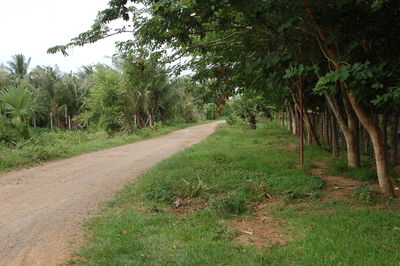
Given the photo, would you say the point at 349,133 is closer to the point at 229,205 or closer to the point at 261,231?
the point at 229,205

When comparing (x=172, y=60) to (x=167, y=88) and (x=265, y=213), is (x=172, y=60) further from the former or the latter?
(x=167, y=88)

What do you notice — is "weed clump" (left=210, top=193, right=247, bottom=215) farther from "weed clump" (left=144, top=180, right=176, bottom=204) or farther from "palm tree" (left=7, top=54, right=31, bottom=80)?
"palm tree" (left=7, top=54, right=31, bottom=80)

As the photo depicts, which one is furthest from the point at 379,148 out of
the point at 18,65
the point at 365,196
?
the point at 18,65

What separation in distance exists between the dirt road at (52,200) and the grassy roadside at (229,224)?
0.37m

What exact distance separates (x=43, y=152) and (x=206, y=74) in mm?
6106

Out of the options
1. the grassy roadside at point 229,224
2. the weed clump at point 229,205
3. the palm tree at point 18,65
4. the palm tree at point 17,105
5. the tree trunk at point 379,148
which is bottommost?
the grassy roadside at point 229,224

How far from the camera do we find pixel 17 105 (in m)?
13.5

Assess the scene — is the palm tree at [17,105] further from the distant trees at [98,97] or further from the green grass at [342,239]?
the green grass at [342,239]

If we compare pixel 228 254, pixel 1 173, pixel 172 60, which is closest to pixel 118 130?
pixel 1 173

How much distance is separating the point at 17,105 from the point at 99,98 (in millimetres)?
11942

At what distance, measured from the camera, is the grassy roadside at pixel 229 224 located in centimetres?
404

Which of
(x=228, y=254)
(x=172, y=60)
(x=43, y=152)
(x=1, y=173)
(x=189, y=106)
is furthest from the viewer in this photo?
(x=189, y=106)

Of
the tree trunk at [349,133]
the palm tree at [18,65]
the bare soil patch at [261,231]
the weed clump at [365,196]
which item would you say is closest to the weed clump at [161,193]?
the bare soil patch at [261,231]

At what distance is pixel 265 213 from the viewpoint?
5961mm
